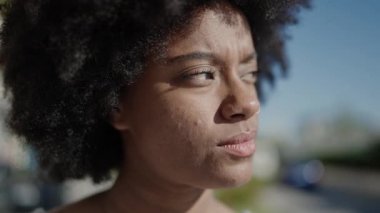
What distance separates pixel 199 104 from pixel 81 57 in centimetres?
32

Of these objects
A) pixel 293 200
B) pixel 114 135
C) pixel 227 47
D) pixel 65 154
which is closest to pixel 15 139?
pixel 65 154

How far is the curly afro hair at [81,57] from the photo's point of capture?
1.41 meters

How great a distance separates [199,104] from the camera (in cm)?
143

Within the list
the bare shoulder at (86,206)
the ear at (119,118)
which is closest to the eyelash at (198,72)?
the ear at (119,118)

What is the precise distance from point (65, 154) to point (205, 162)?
50 cm

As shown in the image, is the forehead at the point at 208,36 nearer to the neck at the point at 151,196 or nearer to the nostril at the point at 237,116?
the nostril at the point at 237,116

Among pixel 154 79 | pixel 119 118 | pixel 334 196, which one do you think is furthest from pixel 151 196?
pixel 334 196

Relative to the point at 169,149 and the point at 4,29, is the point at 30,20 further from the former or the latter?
the point at 169,149

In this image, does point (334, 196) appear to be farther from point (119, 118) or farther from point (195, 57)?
point (195, 57)

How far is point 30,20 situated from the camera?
57.7 inches

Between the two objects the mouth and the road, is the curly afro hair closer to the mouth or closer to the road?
the mouth

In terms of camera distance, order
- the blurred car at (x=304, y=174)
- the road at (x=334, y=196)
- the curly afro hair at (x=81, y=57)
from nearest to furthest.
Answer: the curly afro hair at (x=81, y=57) → the road at (x=334, y=196) → the blurred car at (x=304, y=174)

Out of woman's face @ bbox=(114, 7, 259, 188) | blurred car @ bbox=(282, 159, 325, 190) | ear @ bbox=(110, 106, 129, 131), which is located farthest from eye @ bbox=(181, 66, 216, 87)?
blurred car @ bbox=(282, 159, 325, 190)

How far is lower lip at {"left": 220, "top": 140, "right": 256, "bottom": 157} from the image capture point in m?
1.43
